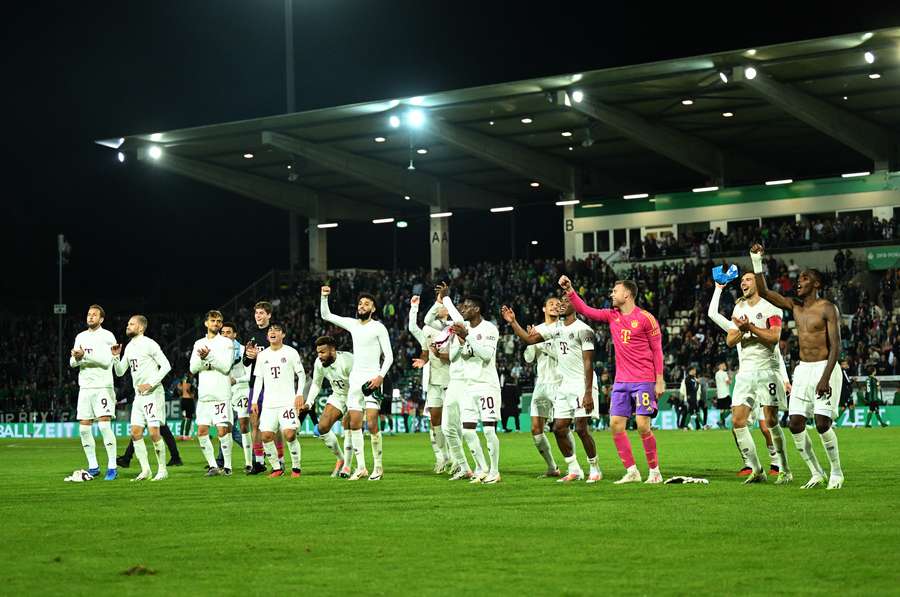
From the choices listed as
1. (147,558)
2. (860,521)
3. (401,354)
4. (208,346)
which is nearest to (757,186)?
(401,354)

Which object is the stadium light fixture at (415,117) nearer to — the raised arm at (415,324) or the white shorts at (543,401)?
the raised arm at (415,324)

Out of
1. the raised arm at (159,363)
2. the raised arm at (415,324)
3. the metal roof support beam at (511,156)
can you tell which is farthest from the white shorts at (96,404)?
the metal roof support beam at (511,156)

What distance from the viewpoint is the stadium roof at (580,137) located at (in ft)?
123

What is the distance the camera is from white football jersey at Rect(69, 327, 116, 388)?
16875 mm

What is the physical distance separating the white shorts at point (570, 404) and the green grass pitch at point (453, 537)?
0.97 metres

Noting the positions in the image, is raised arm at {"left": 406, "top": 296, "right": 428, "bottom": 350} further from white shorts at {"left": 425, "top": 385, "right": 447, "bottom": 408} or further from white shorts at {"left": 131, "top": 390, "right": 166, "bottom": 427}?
white shorts at {"left": 131, "top": 390, "right": 166, "bottom": 427}

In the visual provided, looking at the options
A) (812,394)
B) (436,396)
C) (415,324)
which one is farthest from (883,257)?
(812,394)

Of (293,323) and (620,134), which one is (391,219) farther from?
(620,134)

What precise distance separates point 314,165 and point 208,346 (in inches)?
1384

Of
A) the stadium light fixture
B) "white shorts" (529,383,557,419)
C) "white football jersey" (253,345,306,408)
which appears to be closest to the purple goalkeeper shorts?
"white shorts" (529,383,557,419)

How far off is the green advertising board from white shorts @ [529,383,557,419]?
30.2 m

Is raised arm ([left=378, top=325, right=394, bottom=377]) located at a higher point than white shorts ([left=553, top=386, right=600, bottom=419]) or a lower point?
higher

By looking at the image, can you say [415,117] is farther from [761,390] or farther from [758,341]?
[761,390]

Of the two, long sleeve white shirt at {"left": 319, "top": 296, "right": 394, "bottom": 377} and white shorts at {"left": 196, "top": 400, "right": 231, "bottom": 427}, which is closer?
long sleeve white shirt at {"left": 319, "top": 296, "right": 394, "bottom": 377}
